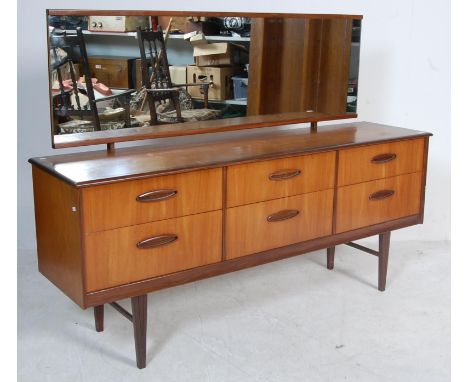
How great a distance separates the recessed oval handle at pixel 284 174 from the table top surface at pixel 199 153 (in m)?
0.07

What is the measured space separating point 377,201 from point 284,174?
595 millimetres

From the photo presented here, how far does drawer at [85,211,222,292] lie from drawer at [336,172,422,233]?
2.25 ft

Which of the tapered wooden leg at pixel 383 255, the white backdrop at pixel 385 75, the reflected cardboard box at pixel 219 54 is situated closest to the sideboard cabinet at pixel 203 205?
the tapered wooden leg at pixel 383 255

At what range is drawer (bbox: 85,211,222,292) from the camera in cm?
249

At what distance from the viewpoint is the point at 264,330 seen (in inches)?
122

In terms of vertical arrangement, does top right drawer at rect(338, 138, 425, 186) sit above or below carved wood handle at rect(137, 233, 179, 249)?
above

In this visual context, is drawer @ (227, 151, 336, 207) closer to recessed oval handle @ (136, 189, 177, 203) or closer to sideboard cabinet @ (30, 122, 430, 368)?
sideboard cabinet @ (30, 122, 430, 368)

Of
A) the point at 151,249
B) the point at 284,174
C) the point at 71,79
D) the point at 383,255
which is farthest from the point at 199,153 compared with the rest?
the point at 383,255

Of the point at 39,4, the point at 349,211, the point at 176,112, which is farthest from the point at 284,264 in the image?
the point at 39,4

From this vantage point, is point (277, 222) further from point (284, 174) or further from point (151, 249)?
point (151, 249)

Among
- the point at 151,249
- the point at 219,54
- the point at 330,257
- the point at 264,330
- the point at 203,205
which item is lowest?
the point at 264,330

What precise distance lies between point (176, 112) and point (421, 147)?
3.90 ft

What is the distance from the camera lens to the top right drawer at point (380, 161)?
311cm

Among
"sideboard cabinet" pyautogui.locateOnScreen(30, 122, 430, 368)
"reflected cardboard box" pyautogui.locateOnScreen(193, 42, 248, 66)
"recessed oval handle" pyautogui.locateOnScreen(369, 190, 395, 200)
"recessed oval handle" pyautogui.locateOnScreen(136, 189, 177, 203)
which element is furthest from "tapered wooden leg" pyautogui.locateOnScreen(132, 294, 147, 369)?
"recessed oval handle" pyautogui.locateOnScreen(369, 190, 395, 200)
